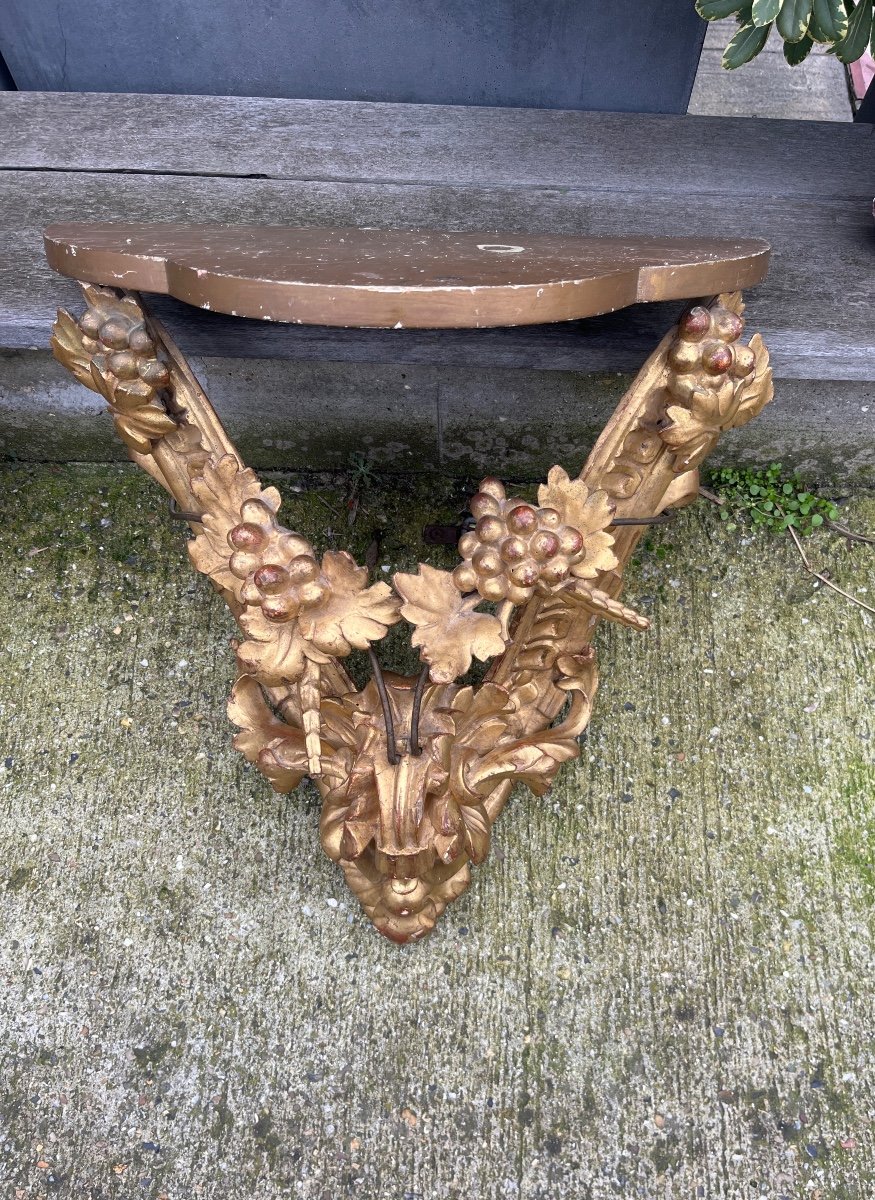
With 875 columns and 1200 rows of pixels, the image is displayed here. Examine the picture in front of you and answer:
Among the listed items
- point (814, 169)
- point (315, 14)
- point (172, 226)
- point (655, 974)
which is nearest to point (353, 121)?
point (315, 14)

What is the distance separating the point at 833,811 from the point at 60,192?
6.80ft

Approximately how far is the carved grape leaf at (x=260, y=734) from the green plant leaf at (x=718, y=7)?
1.31 m

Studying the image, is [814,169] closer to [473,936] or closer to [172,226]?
[172,226]

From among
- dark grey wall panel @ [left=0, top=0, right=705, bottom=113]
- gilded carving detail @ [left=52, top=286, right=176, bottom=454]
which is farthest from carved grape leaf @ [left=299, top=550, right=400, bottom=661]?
dark grey wall panel @ [left=0, top=0, right=705, bottom=113]

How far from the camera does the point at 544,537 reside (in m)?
1.11

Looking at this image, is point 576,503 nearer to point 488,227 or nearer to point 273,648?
point 273,648

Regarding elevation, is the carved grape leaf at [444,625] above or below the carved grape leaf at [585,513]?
below

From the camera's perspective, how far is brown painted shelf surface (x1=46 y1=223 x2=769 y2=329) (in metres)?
0.94

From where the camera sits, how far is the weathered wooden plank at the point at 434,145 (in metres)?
1.91

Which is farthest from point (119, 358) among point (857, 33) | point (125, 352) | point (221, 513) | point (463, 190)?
point (857, 33)

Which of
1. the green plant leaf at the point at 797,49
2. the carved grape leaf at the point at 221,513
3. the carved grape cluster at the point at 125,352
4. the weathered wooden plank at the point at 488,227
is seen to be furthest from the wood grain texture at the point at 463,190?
the carved grape leaf at the point at 221,513

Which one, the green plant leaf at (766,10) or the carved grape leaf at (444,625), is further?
the green plant leaf at (766,10)

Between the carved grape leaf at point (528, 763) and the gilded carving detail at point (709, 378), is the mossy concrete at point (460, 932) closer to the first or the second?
the carved grape leaf at point (528, 763)

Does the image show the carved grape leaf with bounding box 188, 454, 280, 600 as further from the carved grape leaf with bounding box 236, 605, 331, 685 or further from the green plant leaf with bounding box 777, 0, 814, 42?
the green plant leaf with bounding box 777, 0, 814, 42
